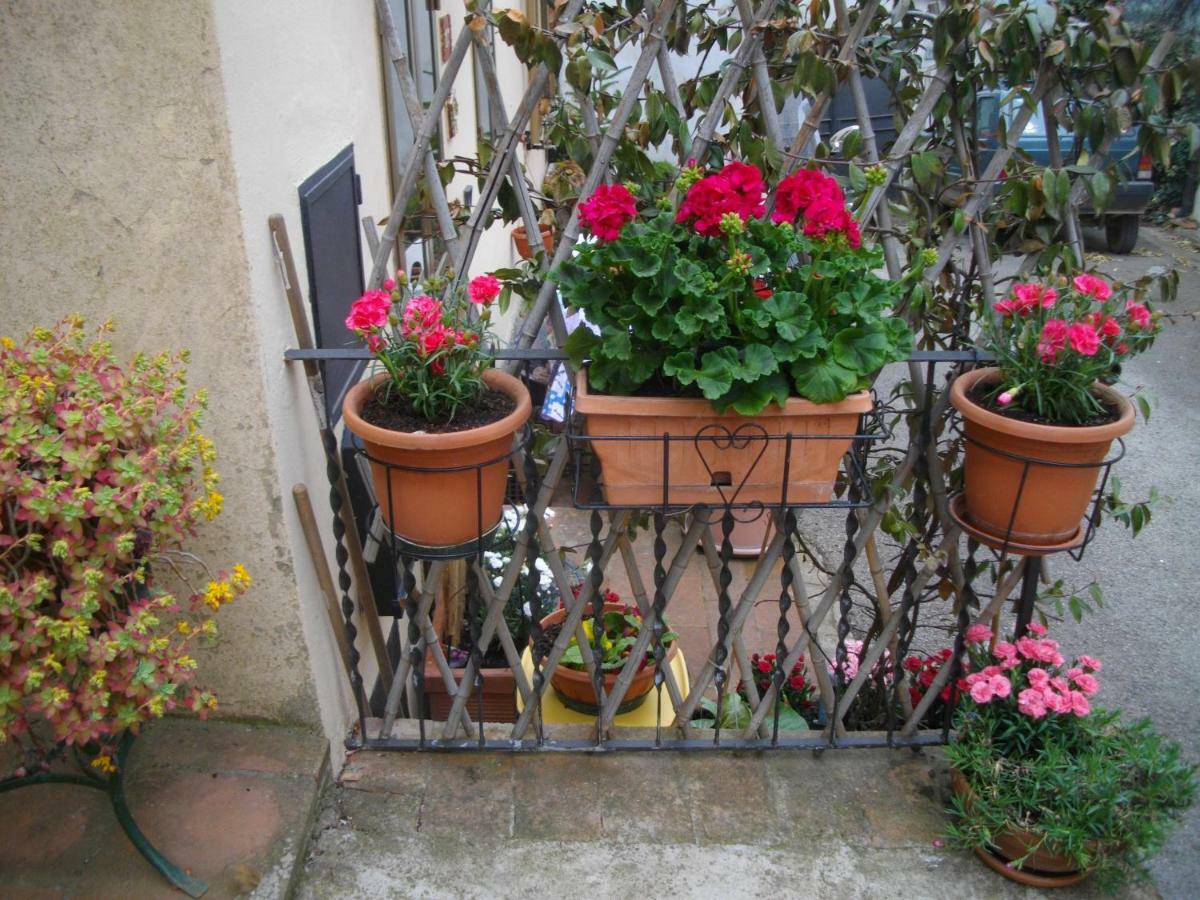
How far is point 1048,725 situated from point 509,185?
173 cm

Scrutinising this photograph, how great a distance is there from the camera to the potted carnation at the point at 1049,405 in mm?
2148

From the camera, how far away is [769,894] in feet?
7.28

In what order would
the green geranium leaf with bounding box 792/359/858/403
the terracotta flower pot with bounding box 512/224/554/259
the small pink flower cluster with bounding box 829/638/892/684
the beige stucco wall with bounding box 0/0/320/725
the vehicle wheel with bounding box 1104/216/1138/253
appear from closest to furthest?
the beige stucco wall with bounding box 0/0/320/725 < the green geranium leaf with bounding box 792/359/858/403 < the terracotta flower pot with bounding box 512/224/554/259 < the small pink flower cluster with bounding box 829/638/892/684 < the vehicle wheel with bounding box 1104/216/1138/253

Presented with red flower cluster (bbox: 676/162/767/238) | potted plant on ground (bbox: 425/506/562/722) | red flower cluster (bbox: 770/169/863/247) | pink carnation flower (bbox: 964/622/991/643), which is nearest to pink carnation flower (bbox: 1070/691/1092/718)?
pink carnation flower (bbox: 964/622/991/643)

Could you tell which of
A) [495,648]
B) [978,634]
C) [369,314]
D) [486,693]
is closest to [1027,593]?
[978,634]

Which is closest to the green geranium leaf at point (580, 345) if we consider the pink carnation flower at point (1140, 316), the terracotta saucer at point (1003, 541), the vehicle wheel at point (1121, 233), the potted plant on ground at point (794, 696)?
the terracotta saucer at point (1003, 541)

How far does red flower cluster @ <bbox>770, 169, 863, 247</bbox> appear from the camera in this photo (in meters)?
2.06

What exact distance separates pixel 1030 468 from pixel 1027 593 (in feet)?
1.61

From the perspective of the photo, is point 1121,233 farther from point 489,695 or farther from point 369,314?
point 369,314

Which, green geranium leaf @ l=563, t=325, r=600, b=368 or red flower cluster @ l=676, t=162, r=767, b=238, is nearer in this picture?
red flower cluster @ l=676, t=162, r=767, b=238

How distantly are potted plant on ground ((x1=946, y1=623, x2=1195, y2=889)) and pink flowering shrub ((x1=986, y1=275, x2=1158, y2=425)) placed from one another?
581 millimetres

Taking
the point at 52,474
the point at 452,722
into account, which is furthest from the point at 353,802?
the point at 52,474

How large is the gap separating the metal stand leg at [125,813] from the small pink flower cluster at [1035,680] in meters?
1.69

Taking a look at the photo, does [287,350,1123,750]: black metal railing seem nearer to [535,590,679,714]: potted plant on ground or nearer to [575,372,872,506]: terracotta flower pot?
[575,372,872,506]: terracotta flower pot
